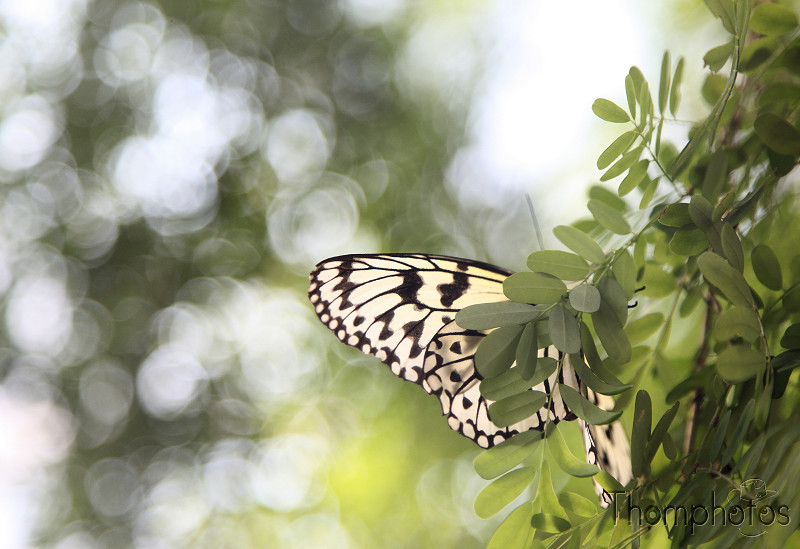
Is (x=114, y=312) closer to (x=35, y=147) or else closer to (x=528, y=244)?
(x=35, y=147)

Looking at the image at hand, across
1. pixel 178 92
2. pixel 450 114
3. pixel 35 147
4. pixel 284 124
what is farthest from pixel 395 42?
pixel 35 147

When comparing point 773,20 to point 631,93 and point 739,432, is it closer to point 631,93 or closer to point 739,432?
point 631,93

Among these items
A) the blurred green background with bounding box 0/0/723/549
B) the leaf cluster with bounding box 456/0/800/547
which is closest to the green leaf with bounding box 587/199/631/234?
the leaf cluster with bounding box 456/0/800/547

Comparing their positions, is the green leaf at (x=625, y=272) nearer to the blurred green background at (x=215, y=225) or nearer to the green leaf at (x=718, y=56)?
the green leaf at (x=718, y=56)

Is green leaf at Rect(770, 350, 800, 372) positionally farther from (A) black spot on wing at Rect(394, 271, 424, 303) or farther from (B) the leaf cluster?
(A) black spot on wing at Rect(394, 271, 424, 303)

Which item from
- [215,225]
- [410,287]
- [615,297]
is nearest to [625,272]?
[615,297]

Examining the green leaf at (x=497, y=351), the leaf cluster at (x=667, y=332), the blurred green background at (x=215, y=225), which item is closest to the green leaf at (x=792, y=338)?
Answer: the leaf cluster at (x=667, y=332)
